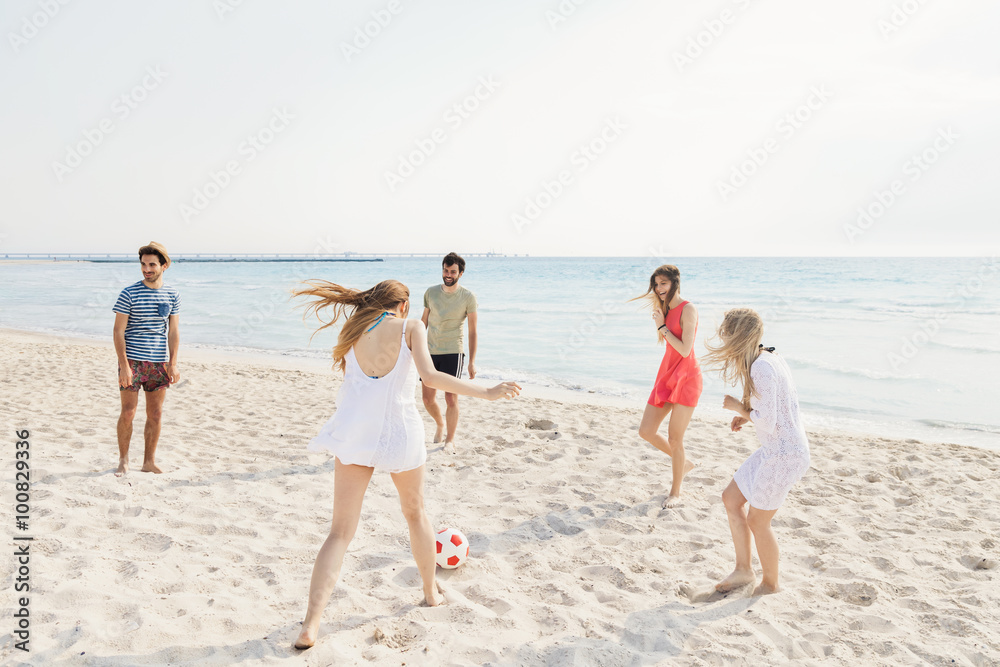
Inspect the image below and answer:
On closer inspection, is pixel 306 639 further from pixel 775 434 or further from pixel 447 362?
pixel 447 362

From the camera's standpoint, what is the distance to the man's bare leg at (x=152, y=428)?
516 centimetres

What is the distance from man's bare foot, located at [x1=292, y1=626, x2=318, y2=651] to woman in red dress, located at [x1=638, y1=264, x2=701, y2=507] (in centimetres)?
290

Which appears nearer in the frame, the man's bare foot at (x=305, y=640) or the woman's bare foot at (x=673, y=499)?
the man's bare foot at (x=305, y=640)

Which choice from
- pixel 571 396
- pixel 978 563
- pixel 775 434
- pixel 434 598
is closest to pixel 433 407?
pixel 434 598

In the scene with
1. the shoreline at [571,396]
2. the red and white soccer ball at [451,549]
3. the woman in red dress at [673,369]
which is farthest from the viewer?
the shoreline at [571,396]

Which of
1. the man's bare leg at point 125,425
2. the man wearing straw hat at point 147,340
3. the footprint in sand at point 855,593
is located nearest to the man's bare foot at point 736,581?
the footprint in sand at point 855,593

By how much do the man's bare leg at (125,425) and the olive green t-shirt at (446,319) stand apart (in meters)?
2.68

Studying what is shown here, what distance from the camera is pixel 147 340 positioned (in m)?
5.01

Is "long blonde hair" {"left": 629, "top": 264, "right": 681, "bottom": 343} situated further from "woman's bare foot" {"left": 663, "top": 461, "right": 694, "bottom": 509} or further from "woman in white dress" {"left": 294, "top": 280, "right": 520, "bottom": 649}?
"woman in white dress" {"left": 294, "top": 280, "right": 520, "bottom": 649}

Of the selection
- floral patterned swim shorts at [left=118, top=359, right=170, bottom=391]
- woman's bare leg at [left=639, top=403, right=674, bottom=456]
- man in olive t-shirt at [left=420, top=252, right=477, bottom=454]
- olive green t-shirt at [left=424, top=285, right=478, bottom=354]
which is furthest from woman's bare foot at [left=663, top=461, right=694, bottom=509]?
floral patterned swim shorts at [left=118, top=359, right=170, bottom=391]

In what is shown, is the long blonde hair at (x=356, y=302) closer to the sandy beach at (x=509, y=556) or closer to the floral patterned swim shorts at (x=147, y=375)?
the sandy beach at (x=509, y=556)

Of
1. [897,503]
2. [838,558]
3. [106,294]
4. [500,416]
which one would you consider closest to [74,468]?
[500,416]

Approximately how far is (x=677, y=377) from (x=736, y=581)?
5.19 ft

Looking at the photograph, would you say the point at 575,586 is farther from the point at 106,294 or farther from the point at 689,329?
the point at 106,294
